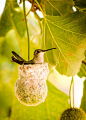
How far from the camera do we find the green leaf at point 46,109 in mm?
1000

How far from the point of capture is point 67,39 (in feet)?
2.03

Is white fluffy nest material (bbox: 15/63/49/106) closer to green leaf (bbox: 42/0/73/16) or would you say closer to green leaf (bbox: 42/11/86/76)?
green leaf (bbox: 42/11/86/76)

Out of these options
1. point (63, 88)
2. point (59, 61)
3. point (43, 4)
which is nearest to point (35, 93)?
point (59, 61)

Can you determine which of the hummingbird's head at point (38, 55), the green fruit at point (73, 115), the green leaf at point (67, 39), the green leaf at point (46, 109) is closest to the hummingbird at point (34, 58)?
the hummingbird's head at point (38, 55)

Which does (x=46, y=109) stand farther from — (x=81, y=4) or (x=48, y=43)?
(x=81, y=4)

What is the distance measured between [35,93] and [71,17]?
0.28m

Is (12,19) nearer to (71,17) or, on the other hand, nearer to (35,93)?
(71,17)

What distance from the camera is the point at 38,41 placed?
1240 mm

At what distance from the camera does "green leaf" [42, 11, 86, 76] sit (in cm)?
59

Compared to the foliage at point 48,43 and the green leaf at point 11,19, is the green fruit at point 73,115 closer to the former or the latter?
the foliage at point 48,43

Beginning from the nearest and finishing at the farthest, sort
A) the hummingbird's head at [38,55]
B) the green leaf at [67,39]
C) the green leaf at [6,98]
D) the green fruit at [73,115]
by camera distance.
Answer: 1. the hummingbird's head at [38,55]
2. the green leaf at [67,39]
3. the green fruit at [73,115]
4. the green leaf at [6,98]

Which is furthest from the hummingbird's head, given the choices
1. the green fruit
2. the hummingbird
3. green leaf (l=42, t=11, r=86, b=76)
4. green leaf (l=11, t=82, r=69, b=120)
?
green leaf (l=11, t=82, r=69, b=120)

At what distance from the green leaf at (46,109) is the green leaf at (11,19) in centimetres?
40

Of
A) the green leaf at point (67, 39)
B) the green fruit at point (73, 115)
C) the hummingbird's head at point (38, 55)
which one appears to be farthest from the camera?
the green fruit at point (73, 115)
